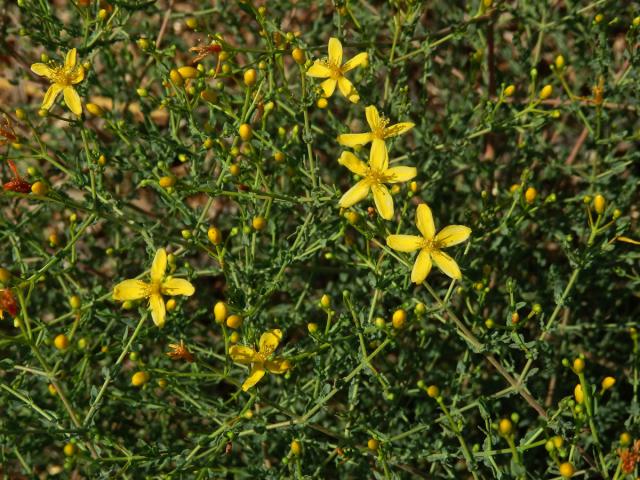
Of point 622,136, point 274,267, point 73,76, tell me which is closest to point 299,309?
point 274,267

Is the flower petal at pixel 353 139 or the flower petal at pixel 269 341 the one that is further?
the flower petal at pixel 353 139

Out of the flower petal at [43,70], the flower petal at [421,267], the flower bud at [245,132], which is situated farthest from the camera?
the flower petal at [43,70]

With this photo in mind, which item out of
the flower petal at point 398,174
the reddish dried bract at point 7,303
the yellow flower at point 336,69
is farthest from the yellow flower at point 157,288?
the yellow flower at point 336,69

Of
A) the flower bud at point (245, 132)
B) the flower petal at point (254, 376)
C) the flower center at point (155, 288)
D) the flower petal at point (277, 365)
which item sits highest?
the flower bud at point (245, 132)

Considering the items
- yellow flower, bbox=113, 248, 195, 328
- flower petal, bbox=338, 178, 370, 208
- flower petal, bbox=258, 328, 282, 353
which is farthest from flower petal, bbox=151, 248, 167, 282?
flower petal, bbox=338, 178, 370, 208

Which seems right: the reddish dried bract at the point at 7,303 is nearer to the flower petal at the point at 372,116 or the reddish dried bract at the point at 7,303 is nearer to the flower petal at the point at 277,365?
the flower petal at the point at 277,365

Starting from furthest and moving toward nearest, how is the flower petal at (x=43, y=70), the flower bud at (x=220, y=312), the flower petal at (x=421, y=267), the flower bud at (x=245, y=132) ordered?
the flower petal at (x=43, y=70), the flower bud at (x=245, y=132), the flower petal at (x=421, y=267), the flower bud at (x=220, y=312)

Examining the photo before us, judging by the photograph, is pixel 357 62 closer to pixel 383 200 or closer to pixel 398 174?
pixel 398 174
